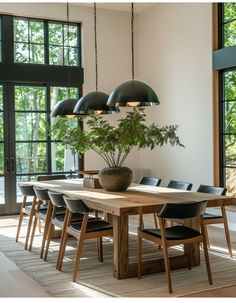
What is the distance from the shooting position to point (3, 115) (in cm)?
777

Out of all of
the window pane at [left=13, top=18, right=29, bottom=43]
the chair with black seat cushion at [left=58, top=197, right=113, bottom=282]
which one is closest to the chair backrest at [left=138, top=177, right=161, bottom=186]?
the chair with black seat cushion at [left=58, top=197, right=113, bottom=282]

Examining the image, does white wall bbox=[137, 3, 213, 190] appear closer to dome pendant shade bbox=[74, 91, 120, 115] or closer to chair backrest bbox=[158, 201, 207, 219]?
dome pendant shade bbox=[74, 91, 120, 115]

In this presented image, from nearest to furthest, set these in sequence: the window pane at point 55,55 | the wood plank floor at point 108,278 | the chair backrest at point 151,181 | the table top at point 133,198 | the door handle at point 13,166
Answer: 1. the wood plank floor at point 108,278
2. the table top at point 133,198
3. the chair backrest at point 151,181
4. the door handle at point 13,166
5. the window pane at point 55,55

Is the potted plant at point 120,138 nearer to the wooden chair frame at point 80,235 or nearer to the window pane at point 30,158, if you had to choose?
the wooden chair frame at point 80,235

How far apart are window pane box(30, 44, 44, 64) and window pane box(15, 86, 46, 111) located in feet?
1.65

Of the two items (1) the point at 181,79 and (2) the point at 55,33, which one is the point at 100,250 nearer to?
(1) the point at 181,79

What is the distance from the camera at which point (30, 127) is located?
7.99 meters

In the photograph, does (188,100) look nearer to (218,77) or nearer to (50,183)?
(218,77)

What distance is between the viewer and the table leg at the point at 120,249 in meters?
4.18

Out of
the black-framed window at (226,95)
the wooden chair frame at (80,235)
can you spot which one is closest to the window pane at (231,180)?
the black-framed window at (226,95)

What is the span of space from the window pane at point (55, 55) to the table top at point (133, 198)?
134 inches

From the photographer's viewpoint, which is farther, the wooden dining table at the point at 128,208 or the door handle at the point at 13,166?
the door handle at the point at 13,166

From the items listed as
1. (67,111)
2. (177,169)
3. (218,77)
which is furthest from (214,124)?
(67,111)

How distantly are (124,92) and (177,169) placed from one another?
3521mm
